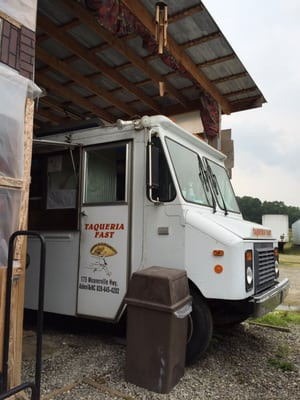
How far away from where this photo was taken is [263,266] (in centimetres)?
384

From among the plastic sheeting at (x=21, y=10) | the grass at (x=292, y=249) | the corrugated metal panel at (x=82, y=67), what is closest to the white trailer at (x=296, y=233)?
the grass at (x=292, y=249)

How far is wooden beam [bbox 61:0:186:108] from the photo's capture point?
4.69 m

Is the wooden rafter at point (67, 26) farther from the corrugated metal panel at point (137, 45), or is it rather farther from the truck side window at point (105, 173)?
the truck side window at point (105, 173)

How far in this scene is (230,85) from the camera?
249 inches

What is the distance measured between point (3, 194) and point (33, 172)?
2.37 m

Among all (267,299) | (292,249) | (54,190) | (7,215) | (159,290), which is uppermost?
(54,190)

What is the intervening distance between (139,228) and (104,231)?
17.4 inches

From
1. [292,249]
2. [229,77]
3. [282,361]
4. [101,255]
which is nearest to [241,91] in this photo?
[229,77]

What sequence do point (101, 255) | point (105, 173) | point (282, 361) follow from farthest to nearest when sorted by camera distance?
point (105, 173), point (101, 255), point (282, 361)

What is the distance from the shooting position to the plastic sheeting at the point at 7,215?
241cm

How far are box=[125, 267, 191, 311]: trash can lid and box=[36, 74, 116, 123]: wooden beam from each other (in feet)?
15.3

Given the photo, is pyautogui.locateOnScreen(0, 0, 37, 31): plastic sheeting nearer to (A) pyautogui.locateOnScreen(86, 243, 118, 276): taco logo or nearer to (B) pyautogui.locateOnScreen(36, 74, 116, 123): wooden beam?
(A) pyautogui.locateOnScreen(86, 243, 118, 276): taco logo

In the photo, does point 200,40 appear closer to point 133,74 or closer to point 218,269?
point 133,74

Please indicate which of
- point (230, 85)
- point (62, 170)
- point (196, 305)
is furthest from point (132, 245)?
point (230, 85)
